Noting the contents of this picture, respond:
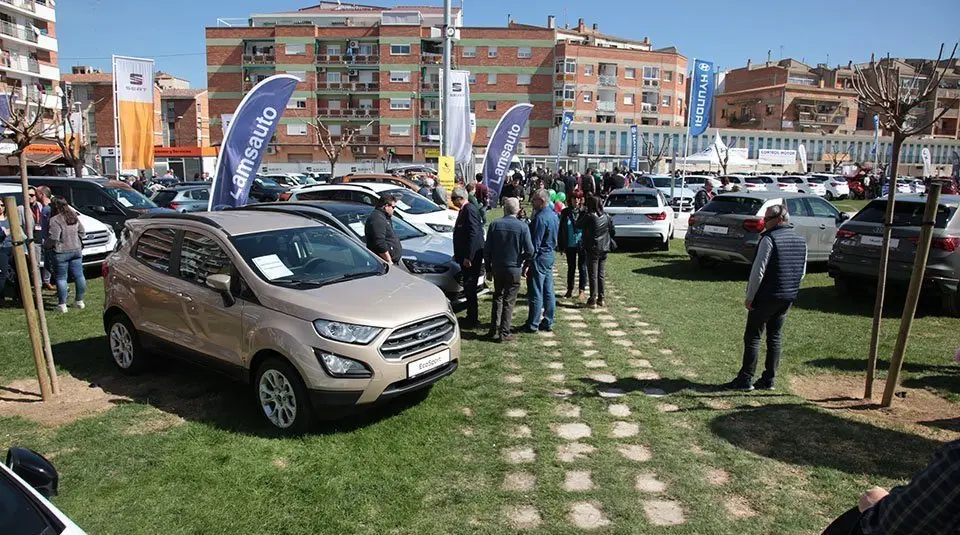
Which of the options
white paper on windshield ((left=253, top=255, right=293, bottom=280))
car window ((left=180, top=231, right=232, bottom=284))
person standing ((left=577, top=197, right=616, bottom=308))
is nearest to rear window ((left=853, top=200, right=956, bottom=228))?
person standing ((left=577, top=197, right=616, bottom=308))

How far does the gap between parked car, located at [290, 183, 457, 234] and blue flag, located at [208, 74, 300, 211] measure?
3.56m

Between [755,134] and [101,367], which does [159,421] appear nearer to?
[101,367]

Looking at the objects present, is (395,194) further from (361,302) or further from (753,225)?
(361,302)

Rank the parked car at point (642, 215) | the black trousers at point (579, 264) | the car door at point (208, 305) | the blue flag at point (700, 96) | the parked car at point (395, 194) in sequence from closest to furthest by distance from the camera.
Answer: the car door at point (208, 305)
the black trousers at point (579, 264)
the parked car at point (395, 194)
the parked car at point (642, 215)
the blue flag at point (700, 96)

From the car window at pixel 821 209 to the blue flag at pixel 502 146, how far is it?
351 inches

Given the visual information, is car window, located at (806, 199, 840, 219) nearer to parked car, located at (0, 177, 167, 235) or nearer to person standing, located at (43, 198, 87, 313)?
person standing, located at (43, 198, 87, 313)

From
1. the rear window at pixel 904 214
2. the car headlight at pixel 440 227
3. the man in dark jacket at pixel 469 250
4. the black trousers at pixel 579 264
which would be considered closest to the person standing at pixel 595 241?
the black trousers at pixel 579 264

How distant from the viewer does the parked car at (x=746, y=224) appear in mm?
11095

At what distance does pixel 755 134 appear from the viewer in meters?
58.5

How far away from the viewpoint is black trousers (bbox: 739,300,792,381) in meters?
5.59

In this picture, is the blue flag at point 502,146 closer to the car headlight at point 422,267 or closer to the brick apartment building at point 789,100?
the car headlight at point 422,267

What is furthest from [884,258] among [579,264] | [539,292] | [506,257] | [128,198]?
[128,198]

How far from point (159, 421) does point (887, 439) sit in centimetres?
583

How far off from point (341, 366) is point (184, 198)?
16.8 meters
